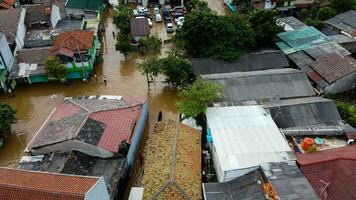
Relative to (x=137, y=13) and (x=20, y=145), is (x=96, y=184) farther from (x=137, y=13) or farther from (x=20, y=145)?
(x=137, y=13)

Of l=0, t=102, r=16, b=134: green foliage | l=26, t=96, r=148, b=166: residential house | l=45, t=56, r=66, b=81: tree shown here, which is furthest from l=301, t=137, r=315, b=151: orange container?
l=45, t=56, r=66, b=81: tree

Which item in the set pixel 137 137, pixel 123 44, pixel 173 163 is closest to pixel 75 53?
pixel 123 44

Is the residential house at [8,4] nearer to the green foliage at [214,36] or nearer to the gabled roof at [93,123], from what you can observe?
the gabled roof at [93,123]

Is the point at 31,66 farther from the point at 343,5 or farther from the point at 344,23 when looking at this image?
the point at 343,5

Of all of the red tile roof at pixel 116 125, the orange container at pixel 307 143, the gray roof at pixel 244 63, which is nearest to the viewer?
the orange container at pixel 307 143

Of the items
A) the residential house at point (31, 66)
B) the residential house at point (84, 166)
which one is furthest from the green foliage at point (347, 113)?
the residential house at point (31, 66)

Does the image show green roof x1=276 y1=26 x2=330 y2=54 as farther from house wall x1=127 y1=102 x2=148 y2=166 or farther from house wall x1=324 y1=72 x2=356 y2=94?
house wall x1=127 y1=102 x2=148 y2=166
